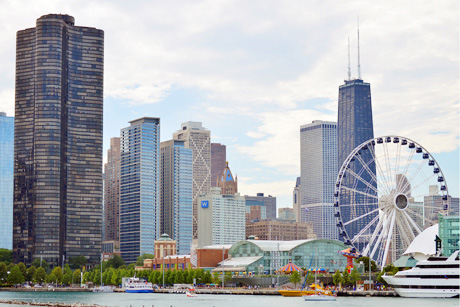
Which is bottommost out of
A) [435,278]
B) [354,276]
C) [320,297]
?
[320,297]

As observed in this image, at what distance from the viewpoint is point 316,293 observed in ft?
548

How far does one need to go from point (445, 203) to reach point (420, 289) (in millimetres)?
28974

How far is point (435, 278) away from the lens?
509 ft

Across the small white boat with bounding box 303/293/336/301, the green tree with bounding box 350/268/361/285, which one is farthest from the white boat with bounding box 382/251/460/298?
the green tree with bounding box 350/268/361/285

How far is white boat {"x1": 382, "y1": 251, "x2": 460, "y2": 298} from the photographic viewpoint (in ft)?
502

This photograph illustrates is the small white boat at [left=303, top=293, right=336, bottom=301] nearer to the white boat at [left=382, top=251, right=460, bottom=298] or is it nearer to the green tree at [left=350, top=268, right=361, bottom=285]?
the white boat at [left=382, top=251, right=460, bottom=298]

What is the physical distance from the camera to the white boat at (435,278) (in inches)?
6029

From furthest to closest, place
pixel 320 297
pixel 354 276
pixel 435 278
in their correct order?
1. pixel 354 276
2. pixel 320 297
3. pixel 435 278

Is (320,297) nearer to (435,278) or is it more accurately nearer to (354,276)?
(435,278)

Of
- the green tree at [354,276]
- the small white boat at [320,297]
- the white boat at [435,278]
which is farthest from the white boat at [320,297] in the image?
the green tree at [354,276]

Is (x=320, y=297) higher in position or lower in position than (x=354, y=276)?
lower

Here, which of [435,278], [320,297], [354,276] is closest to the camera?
[435,278]

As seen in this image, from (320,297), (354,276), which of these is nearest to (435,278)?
(320,297)

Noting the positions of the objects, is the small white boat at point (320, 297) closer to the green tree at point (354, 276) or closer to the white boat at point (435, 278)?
the white boat at point (435, 278)
